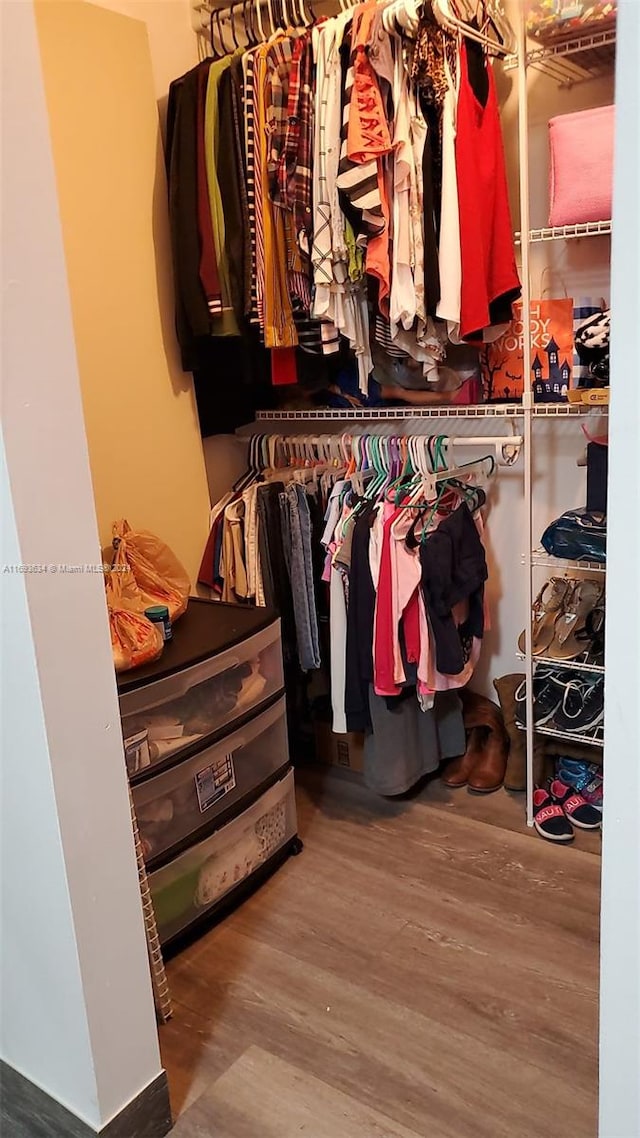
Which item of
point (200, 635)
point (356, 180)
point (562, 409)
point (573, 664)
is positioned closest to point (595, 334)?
point (562, 409)

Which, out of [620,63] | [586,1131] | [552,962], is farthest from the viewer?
[552,962]

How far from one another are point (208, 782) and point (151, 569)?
22.8 inches

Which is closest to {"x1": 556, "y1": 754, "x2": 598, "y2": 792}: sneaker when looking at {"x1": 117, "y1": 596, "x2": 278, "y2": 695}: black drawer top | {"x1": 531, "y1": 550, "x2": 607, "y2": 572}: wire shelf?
{"x1": 531, "y1": 550, "x2": 607, "y2": 572}: wire shelf

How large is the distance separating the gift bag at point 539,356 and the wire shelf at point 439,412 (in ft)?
0.20

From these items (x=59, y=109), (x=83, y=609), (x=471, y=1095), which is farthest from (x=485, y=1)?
(x=471, y=1095)

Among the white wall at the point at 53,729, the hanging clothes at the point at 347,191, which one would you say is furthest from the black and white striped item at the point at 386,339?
the white wall at the point at 53,729

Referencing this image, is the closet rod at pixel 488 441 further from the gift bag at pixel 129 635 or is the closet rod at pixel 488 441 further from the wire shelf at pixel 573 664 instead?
the gift bag at pixel 129 635

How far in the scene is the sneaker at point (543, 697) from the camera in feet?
7.81

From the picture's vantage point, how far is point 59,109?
2.13m

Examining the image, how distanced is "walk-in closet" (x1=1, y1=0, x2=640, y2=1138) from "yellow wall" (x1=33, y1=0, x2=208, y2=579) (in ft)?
0.03

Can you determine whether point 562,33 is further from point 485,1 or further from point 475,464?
point 475,464

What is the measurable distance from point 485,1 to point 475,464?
1.17m

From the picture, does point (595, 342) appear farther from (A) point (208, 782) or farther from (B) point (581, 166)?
(A) point (208, 782)

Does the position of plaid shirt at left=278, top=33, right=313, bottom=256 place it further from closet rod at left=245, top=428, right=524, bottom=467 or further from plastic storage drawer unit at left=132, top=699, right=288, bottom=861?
plastic storage drawer unit at left=132, top=699, right=288, bottom=861
